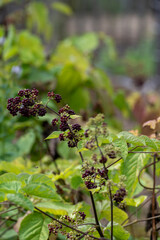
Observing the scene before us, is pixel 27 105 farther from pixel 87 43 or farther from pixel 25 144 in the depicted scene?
pixel 87 43

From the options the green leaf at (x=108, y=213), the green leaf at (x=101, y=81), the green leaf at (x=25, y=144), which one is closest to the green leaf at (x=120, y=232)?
the green leaf at (x=108, y=213)

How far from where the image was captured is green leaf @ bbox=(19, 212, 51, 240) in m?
0.47

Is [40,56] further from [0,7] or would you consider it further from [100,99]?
[0,7]

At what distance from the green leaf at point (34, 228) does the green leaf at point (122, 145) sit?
15 centimetres

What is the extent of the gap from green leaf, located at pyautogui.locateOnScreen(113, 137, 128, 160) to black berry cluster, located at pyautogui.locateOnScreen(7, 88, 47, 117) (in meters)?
0.10

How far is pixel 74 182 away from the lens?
56 cm

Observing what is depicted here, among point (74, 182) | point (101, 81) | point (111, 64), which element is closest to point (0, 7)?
point (101, 81)

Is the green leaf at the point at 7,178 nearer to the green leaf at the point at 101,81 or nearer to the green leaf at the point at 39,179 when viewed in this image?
the green leaf at the point at 39,179

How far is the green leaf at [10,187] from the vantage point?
0.42m

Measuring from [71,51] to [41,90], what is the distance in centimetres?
36

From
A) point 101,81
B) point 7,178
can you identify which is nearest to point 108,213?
point 7,178

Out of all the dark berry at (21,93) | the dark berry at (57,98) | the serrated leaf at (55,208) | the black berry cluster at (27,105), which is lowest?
the serrated leaf at (55,208)

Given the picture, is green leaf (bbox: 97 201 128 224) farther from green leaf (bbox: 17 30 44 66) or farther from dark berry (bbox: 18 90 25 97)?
green leaf (bbox: 17 30 44 66)

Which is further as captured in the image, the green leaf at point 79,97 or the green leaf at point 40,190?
the green leaf at point 79,97
